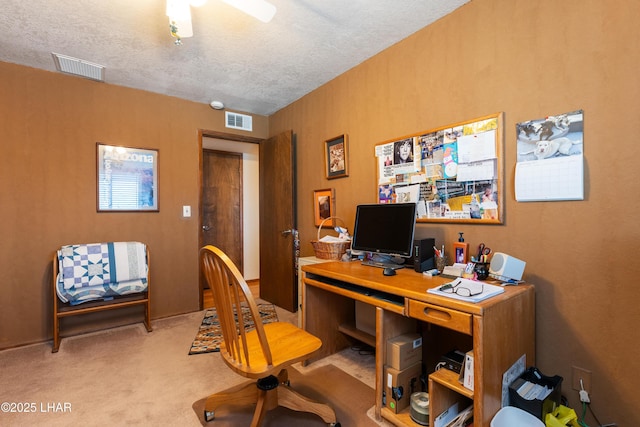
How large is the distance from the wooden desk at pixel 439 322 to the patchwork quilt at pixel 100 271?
1719mm

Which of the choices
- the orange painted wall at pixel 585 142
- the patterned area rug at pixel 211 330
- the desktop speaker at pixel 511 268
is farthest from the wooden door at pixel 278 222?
the desktop speaker at pixel 511 268

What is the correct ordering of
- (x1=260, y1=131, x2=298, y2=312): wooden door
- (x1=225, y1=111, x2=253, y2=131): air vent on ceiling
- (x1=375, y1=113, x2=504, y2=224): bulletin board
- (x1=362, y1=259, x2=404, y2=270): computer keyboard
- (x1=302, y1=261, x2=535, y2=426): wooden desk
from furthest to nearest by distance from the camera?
(x1=225, y1=111, x2=253, y2=131): air vent on ceiling → (x1=260, y1=131, x2=298, y2=312): wooden door → (x1=362, y1=259, x2=404, y2=270): computer keyboard → (x1=375, y1=113, x2=504, y2=224): bulletin board → (x1=302, y1=261, x2=535, y2=426): wooden desk

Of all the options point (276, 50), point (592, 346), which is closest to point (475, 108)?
point (592, 346)

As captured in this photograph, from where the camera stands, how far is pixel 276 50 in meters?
2.40

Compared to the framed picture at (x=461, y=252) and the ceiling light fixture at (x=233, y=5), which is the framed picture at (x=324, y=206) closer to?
the framed picture at (x=461, y=252)

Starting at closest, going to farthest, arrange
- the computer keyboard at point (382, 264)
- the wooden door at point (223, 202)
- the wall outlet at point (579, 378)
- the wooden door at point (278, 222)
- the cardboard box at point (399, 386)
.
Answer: the wall outlet at point (579, 378)
the cardboard box at point (399, 386)
the computer keyboard at point (382, 264)
the wooden door at point (278, 222)
the wooden door at point (223, 202)

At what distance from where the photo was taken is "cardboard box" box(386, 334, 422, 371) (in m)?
1.59

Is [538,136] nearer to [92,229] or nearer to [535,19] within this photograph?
[535,19]

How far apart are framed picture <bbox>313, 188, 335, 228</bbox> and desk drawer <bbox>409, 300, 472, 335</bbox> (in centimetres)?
158

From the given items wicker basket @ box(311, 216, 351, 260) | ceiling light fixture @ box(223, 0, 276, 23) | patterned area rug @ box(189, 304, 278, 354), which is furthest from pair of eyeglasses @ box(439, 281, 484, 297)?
patterned area rug @ box(189, 304, 278, 354)

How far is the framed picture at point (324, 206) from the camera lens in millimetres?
2975

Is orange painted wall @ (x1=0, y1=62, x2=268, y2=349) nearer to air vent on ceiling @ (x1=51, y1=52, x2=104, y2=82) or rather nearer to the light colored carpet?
air vent on ceiling @ (x1=51, y1=52, x2=104, y2=82)

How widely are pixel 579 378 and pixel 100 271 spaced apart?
343cm

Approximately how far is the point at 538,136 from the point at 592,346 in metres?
1.05
